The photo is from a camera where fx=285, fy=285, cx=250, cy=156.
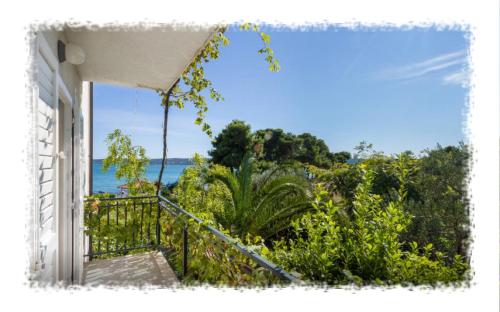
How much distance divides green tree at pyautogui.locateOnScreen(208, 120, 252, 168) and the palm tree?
1661cm

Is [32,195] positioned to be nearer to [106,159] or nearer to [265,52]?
[265,52]

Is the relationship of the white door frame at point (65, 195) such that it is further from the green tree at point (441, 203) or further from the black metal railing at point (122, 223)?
the green tree at point (441, 203)

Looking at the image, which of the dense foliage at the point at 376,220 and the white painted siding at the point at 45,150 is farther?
the dense foliage at the point at 376,220

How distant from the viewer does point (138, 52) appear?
2.33 m

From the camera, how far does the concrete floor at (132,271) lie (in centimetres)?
352

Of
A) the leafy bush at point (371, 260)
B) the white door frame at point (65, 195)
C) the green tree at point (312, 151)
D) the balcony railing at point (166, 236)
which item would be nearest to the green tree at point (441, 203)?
the leafy bush at point (371, 260)

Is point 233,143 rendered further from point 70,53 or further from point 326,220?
point 326,220

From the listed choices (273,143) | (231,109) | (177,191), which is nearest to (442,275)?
(177,191)

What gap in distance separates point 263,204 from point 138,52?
4.05m

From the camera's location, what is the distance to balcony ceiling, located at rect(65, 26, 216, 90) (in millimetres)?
1903

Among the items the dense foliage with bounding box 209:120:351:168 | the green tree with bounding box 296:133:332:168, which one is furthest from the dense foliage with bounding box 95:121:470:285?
the green tree with bounding box 296:133:332:168

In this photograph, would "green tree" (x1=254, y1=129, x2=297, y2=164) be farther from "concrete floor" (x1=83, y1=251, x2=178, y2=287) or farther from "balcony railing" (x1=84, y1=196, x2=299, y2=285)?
"concrete floor" (x1=83, y1=251, x2=178, y2=287)

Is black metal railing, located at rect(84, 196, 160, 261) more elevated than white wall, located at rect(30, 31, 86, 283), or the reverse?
white wall, located at rect(30, 31, 86, 283)

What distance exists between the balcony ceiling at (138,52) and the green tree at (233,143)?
19.3m
